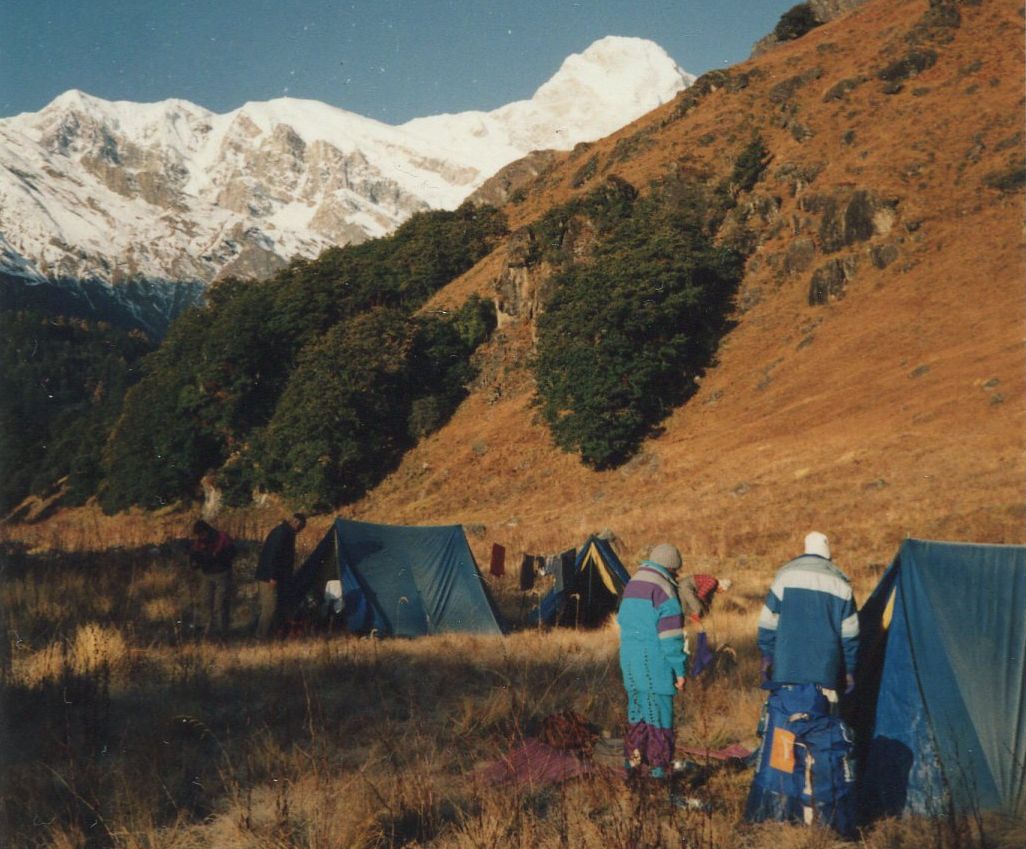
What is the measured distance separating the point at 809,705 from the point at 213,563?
902cm

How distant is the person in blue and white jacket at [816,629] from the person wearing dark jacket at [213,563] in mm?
8724

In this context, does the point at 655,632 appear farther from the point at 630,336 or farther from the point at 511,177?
the point at 511,177

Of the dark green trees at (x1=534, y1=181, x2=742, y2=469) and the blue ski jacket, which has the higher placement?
the dark green trees at (x1=534, y1=181, x2=742, y2=469)

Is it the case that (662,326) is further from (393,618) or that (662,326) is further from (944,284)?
(393,618)

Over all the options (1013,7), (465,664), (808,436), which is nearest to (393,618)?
(465,664)

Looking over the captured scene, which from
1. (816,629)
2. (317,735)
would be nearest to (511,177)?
(317,735)

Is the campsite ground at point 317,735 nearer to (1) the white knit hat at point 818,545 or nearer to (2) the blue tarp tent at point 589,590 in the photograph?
(2) the blue tarp tent at point 589,590

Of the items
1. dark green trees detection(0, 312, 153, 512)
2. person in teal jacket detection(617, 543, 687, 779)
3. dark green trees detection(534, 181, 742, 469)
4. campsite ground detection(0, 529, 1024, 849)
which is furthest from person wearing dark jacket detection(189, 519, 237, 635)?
dark green trees detection(0, 312, 153, 512)

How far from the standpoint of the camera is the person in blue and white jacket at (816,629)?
A: 4.84m

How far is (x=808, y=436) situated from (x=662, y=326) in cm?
1299

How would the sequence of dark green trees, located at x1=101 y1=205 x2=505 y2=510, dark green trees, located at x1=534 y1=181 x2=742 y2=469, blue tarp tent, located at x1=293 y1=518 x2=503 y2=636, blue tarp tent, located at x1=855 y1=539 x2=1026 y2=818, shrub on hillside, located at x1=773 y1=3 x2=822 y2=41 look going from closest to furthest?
blue tarp tent, located at x1=855 y1=539 x2=1026 y2=818, blue tarp tent, located at x1=293 y1=518 x2=503 y2=636, dark green trees, located at x1=534 y1=181 x2=742 y2=469, dark green trees, located at x1=101 y1=205 x2=505 y2=510, shrub on hillside, located at x1=773 y1=3 x2=822 y2=41

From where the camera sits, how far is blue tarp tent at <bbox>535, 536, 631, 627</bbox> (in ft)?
43.8

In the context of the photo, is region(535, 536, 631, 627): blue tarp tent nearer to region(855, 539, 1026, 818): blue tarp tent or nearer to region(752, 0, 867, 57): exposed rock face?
region(855, 539, 1026, 818): blue tarp tent

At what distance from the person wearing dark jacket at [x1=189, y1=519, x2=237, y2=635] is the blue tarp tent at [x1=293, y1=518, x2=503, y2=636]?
1.08 metres
